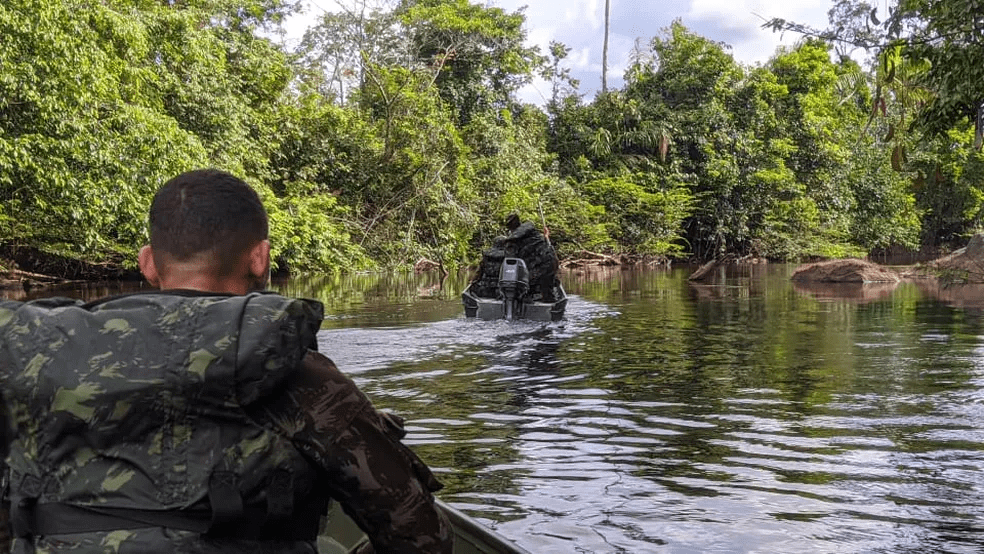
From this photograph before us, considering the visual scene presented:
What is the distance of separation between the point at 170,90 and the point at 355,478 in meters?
23.8

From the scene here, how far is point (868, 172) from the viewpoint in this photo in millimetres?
48250

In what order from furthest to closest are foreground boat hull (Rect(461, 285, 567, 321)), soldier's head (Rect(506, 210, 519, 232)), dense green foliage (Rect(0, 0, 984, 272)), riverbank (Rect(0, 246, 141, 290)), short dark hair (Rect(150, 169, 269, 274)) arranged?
1. riverbank (Rect(0, 246, 141, 290))
2. dense green foliage (Rect(0, 0, 984, 272))
3. soldier's head (Rect(506, 210, 519, 232))
4. foreground boat hull (Rect(461, 285, 567, 321))
5. short dark hair (Rect(150, 169, 269, 274))

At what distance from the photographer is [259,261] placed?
6.84 ft

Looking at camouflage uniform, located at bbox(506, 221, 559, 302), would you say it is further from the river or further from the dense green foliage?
the dense green foliage

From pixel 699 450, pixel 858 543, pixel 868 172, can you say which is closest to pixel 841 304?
pixel 699 450

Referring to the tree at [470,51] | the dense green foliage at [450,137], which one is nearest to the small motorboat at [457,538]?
the dense green foliage at [450,137]

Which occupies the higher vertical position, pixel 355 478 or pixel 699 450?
pixel 355 478

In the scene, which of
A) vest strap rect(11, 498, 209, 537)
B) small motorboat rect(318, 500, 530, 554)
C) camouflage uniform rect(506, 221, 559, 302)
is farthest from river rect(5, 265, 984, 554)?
vest strap rect(11, 498, 209, 537)

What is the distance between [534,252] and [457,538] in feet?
40.2

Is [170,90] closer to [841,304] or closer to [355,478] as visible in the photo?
[841,304]

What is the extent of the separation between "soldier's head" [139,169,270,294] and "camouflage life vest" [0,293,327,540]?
175mm

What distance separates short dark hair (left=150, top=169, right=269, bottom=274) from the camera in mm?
2004

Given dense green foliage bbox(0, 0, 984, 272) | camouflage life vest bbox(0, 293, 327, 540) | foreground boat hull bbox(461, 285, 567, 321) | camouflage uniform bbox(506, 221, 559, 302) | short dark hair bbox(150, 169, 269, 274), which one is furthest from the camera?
dense green foliage bbox(0, 0, 984, 272)

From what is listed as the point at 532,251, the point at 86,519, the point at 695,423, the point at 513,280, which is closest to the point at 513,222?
the point at 532,251
